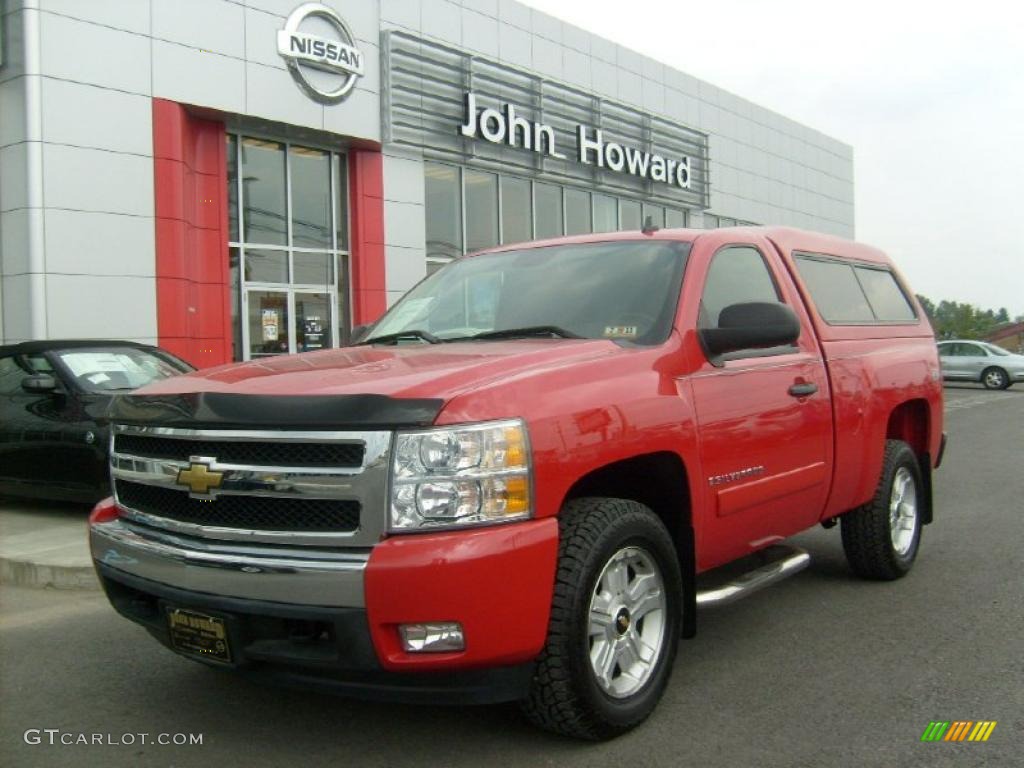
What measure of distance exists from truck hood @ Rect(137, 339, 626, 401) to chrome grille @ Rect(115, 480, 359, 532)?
36 cm

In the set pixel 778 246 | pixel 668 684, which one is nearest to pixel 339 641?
pixel 668 684

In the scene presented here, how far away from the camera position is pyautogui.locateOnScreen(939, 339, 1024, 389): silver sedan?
2811 cm

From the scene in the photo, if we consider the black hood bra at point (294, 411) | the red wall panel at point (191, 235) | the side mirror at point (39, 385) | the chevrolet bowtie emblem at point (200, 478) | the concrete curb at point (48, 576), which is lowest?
the concrete curb at point (48, 576)

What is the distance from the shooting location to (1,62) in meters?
12.2

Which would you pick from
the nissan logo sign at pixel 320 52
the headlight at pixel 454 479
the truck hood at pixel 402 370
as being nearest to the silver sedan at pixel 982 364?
the nissan logo sign at pixel 320 52

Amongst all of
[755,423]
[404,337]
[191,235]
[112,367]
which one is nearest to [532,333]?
[404,337]

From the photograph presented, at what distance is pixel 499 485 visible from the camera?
2.86 metres

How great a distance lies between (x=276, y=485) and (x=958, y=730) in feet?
8.59

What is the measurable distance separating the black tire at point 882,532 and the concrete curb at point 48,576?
4.68 meters

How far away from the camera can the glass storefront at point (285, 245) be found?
50.8 ft

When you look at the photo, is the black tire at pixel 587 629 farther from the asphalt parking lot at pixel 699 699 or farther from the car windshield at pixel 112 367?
the car windshield at pixel 112 367

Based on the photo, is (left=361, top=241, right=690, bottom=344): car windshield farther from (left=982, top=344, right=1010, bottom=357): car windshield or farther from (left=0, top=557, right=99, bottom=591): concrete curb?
(left=982, top=344, right=1010, bottom=357): car windshield

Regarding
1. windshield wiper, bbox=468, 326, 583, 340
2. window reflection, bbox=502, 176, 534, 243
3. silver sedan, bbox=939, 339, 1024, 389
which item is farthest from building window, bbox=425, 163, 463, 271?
silver sedan, bbox=939, 339, 1024, 389

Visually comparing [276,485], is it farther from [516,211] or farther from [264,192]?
[516,211]
